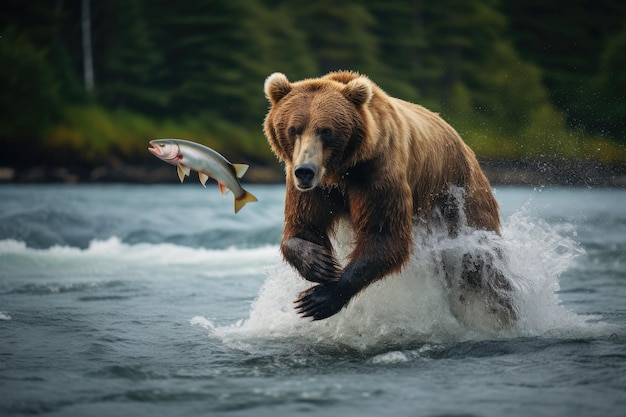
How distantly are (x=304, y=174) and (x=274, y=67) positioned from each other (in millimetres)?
37549

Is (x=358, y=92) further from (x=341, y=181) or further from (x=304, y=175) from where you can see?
(x=304, y=175)

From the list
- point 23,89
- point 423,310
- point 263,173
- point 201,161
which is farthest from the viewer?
point 263,173

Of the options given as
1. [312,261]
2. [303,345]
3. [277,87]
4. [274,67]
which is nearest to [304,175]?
[312,261]

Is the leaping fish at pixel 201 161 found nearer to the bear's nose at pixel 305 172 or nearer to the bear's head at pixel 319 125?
the bear's head at pixel 319 125

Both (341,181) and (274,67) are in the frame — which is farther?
(274,67)

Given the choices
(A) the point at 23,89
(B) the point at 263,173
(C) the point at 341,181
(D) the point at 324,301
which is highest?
(A) the point at 23,89

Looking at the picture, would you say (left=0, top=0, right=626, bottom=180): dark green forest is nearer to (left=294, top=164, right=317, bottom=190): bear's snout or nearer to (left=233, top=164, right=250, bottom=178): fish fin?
(left=233, top=164, right=250, bottom=178): fish fin

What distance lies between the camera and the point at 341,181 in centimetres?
548

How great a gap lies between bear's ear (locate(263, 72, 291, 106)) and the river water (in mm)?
1404

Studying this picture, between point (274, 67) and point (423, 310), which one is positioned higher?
point (274, 67)

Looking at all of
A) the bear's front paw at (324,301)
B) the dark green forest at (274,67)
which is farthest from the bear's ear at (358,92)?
the dark green forest at (274,67)

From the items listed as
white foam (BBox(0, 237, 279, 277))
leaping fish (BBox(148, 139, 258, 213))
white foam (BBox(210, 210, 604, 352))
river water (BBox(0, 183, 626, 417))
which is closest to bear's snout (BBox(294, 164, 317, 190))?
leaping fish (BBox(148, 139, 258, 213))

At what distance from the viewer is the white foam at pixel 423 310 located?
237 inches

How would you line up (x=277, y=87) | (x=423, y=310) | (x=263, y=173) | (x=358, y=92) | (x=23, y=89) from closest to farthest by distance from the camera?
1. (x=358, y=92)
2. (x=277, y=87)
3. (x=423, y=310)
4. (x=23, y=89)
5. (x=263, y=173)
